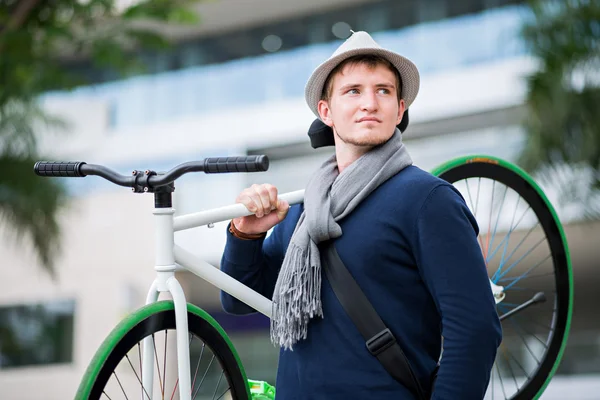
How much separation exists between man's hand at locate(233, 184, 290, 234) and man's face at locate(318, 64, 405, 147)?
231mm

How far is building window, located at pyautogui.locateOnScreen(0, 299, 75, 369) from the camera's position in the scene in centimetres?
1827

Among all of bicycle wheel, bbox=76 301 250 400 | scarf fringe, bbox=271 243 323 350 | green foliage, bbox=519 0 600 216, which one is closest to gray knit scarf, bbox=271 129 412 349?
scarf fringe, bbox=271 243 323 350

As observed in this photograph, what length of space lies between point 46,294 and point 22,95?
11.3 meters

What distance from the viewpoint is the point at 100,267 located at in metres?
18.8

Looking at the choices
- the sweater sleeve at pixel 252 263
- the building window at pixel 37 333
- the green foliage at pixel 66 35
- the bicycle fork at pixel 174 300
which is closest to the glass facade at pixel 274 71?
the building window at pixel 37 333

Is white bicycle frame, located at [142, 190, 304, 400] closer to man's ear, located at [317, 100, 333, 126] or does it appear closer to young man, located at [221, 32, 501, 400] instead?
young man, located at [221, 32, 501, 400]

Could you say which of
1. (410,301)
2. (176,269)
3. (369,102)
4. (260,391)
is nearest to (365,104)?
(369,102)

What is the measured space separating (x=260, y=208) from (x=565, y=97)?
7.04 m

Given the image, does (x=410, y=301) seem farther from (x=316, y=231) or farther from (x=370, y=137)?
(x=370, y=137)

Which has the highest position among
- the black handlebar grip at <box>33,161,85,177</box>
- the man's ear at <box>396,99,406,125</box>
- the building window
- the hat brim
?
the building window

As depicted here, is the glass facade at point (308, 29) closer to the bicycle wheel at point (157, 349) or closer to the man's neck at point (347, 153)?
the man's neck at point (347, 153)

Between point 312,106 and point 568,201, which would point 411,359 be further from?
point 568,201

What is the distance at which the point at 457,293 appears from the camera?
172 centimetres

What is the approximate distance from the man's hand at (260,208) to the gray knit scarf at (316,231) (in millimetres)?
99
